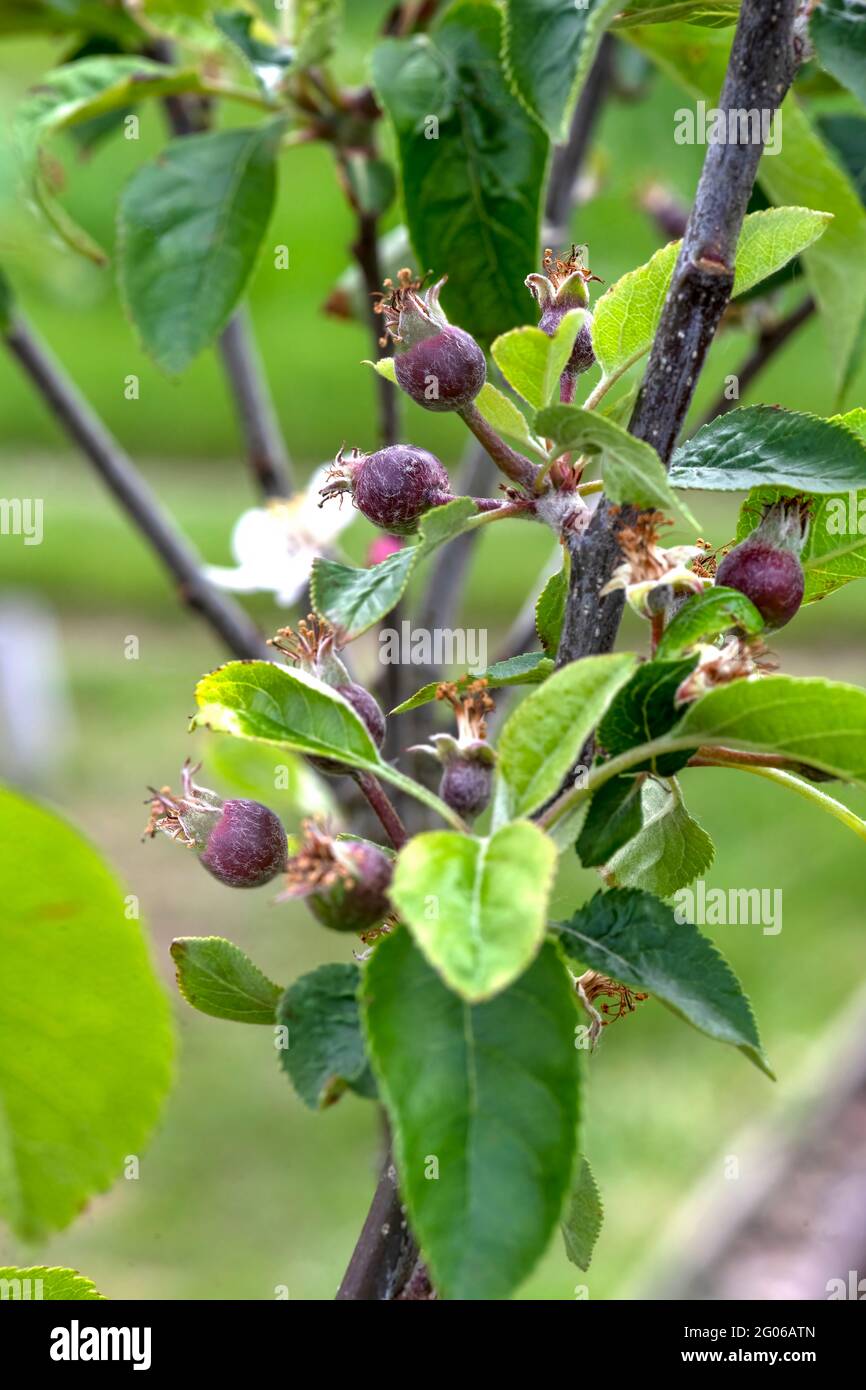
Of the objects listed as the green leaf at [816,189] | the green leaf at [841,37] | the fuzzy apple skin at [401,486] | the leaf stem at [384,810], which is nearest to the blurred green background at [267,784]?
the fuzzy apple skin at [401,486]

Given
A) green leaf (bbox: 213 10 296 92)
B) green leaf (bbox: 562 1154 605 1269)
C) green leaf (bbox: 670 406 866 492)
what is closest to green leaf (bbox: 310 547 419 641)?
green leaf (bbox: 670 406 866 492)

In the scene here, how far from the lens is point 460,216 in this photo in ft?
2.78

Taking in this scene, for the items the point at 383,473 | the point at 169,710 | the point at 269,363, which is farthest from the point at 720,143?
the point at 269,363

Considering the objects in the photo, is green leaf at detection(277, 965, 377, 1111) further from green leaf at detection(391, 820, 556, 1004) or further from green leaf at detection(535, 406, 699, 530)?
green leaf at detection(535, 406, 699, 530)

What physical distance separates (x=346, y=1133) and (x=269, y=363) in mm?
3523

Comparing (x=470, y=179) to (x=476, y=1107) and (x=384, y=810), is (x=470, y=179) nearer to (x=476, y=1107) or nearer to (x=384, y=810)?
(x=384, y=810)

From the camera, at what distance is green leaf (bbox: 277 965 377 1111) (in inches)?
17.9

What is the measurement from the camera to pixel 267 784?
1171mm

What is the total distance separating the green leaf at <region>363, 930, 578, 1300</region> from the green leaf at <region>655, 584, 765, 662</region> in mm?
122

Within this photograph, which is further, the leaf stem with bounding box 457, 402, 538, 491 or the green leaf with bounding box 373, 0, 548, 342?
the green leaf with bounding box 373, 0, 548, 342

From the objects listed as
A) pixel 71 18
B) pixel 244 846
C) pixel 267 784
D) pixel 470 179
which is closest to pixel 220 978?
pixel 244 846

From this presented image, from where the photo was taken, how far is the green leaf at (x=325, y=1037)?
46 cm

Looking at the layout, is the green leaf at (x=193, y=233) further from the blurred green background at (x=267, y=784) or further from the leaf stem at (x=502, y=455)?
the leaf stem at (x=502, y=455)

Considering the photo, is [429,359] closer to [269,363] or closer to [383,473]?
[383,473]
